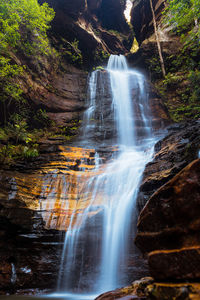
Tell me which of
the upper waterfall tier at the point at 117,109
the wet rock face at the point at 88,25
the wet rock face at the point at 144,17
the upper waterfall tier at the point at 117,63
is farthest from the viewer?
the wet rock face at the point at 144,17

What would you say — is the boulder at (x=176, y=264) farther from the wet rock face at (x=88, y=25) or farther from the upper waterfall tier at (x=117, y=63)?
the upper waterfall tier at (x=117, y=63)

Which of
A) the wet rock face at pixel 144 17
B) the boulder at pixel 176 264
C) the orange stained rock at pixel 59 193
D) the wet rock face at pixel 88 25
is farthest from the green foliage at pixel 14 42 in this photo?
the wet rock face at pixel 144 17

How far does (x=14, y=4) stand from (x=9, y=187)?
33.9 feet

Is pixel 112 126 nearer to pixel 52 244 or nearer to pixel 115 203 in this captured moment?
pixel 115 203

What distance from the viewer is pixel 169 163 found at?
255 inches

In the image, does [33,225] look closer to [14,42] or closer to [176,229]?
[176,229]

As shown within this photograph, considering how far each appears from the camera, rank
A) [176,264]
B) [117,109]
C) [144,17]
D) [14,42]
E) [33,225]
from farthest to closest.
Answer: [144,17]
[117,109]
[14,42]
[33,225]
[176,264]

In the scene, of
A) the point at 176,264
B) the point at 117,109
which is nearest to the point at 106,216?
the point at 176,264

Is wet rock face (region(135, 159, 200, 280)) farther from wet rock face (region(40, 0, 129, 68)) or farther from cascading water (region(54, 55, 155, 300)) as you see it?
wet rock face (region(40, 0, 129, 68))

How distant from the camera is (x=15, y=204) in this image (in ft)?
22.3

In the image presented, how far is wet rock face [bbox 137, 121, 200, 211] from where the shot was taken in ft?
19.4

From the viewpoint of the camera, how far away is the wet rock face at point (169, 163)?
5926 mm

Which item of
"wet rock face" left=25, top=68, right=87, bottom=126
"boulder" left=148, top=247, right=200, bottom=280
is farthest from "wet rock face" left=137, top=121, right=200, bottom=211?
"wet rock face" left=25, top=68, right=87, bottom=126

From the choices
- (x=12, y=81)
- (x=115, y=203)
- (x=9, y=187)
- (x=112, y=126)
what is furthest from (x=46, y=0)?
(x=115, y=203)
